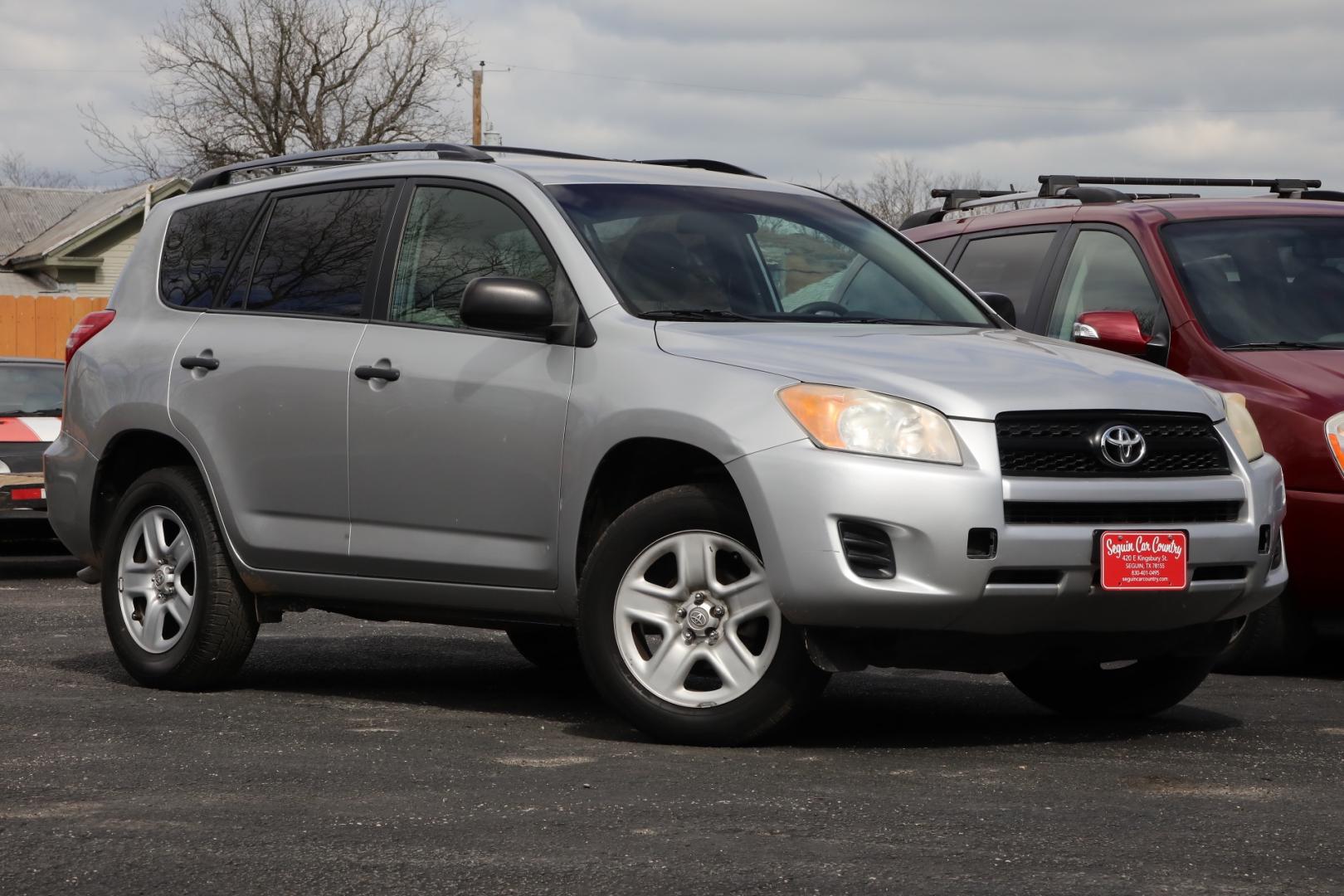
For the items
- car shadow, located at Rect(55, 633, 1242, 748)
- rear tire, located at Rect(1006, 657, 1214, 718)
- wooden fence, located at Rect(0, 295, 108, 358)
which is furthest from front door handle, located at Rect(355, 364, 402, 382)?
wooden fence, located at Rect(0, 295, 108, 358)

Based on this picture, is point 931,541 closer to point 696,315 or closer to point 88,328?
point 696,315

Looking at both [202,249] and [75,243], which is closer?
[202,249]

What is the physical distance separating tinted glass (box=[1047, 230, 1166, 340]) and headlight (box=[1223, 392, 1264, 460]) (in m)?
1.81

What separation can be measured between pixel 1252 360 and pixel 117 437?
4.24 m

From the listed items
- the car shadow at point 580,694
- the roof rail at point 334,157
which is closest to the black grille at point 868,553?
the car shadow at point 580,694

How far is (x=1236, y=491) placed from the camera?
5.74 meters

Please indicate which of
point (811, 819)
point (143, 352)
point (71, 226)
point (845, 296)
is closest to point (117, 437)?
point (143, 352)

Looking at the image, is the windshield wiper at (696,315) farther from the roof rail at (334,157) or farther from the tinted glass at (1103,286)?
the tinted glass at (1103,286)

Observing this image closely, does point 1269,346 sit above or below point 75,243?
above

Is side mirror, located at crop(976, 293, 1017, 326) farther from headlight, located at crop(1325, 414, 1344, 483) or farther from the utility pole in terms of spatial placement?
the utility pole

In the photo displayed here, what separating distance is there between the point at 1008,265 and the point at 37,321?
23223 millimetres

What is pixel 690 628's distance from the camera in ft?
18.5

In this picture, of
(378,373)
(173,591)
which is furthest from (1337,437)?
(173,591)

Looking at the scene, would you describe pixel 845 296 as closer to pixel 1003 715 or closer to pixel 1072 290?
pixel 1003 715
